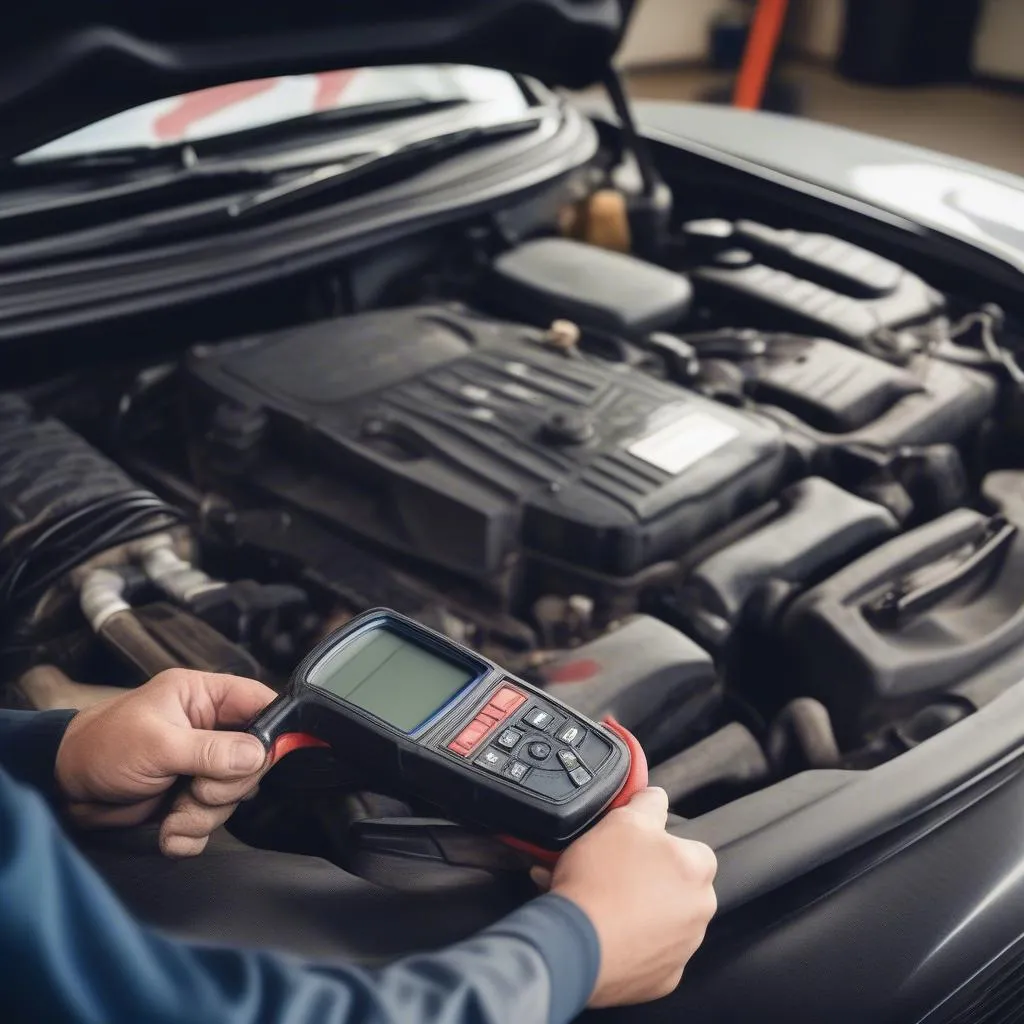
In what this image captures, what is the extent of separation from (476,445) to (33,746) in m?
0.48

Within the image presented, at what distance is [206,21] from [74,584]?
1.54 ft

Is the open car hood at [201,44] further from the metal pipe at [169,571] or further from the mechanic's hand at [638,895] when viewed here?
the mechanic's hand at [638,895]

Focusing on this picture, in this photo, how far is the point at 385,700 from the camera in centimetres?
71

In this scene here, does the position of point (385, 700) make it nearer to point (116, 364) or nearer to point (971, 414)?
point (116, 364)

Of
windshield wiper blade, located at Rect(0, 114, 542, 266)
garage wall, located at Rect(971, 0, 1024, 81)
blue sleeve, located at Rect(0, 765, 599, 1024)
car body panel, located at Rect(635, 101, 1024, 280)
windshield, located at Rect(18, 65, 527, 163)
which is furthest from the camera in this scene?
garage wall, located at Rect(971, 0, 1024, 81)

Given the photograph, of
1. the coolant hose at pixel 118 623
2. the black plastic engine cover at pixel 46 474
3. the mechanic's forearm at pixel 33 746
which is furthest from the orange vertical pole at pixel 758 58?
the mechanic's forearm at pixel 33 746

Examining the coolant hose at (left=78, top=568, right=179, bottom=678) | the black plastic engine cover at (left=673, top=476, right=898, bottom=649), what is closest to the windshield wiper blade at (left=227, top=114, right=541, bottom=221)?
the coolant hose at (left=78, top=568, right=179, bottom=678)

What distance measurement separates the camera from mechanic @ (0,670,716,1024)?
510mm

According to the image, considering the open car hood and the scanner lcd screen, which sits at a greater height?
the open car hood

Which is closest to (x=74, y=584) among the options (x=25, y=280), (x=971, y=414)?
(x=25, y=280)

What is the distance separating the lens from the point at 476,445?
1.05 meters

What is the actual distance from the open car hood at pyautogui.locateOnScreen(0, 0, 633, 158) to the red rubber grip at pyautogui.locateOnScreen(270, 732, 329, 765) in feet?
1.70

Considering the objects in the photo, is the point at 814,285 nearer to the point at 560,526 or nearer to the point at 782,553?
the point at 782,553

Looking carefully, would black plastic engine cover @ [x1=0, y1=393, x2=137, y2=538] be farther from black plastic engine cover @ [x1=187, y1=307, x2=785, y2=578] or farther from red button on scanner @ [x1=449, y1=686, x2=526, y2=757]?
red button on scanner @ [x1=449, y1=686, x2=526, y2=757]
